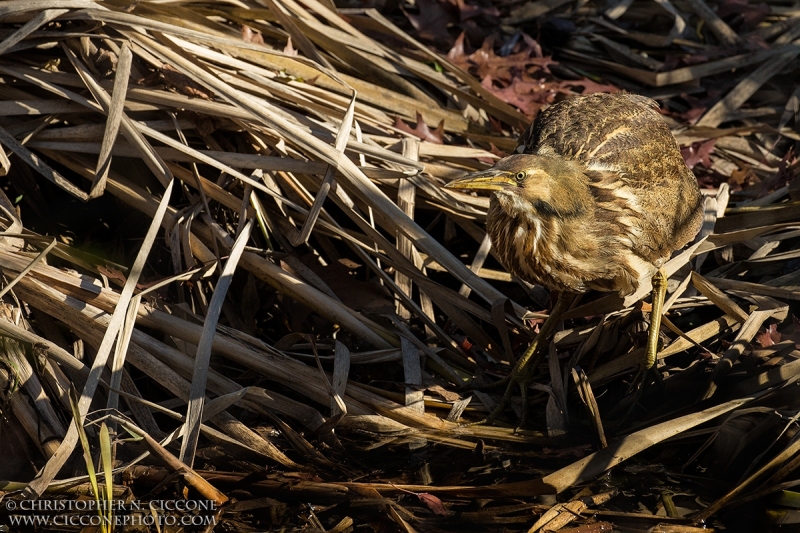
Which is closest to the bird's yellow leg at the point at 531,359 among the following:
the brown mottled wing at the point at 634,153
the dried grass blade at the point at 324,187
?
the brown mottled wing at the point at 634,153

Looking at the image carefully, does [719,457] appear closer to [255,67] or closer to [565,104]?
[565,104]

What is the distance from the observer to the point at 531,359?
3.76m

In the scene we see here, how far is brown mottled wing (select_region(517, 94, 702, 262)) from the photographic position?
360cm

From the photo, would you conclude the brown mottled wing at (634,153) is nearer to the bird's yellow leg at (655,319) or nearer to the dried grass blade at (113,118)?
the bird's yellow leg at (655,319)

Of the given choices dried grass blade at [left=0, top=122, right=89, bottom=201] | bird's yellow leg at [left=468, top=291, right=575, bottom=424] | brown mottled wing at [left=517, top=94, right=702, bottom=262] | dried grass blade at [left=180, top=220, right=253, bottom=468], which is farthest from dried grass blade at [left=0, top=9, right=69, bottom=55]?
bird's yellow leg at [left=468, top=291, right=575, bottom=424]

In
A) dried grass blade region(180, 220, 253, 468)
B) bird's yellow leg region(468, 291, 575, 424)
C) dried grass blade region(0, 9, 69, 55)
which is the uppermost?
dried grass blade region(0, 9, 69, 55)

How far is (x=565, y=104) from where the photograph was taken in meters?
3.84

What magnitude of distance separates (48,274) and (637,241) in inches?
87.9

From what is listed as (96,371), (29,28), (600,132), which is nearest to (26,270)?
(96,371)

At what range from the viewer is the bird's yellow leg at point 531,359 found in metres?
3.70

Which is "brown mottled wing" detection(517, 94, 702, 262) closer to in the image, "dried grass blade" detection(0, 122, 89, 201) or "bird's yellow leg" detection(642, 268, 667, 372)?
"bird's yellow leg" detection(642, 268, 667, 372)

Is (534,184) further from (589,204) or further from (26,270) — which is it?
(26,270)

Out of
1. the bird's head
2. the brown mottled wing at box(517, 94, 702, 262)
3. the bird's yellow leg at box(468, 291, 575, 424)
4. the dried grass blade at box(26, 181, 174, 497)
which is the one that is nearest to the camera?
the dried grass blade at box(26, 181, 174, 497)

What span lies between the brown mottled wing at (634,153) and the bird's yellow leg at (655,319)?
13 centimetres
